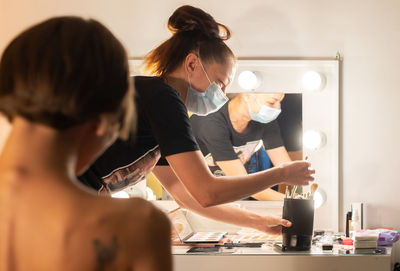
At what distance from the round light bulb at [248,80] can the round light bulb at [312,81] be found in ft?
0.70

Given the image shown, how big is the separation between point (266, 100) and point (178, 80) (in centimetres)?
89

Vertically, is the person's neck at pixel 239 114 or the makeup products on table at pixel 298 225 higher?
the person's neck at pixel 239 114

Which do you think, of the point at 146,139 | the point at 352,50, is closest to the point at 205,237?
the point at 146,139

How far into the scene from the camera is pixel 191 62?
1.39 meters

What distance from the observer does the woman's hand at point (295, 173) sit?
53.1 inches

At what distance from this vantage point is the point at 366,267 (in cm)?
156

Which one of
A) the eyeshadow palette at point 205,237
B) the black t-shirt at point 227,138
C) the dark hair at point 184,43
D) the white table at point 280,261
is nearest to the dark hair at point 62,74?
the dark hair at point 184,43

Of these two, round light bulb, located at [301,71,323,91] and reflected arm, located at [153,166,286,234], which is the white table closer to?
reflected arm, located at [153,166,286,234]

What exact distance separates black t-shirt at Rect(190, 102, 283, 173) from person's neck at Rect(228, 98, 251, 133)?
0.02 metres

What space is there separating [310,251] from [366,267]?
178 mm

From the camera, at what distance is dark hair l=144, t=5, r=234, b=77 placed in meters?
1.38

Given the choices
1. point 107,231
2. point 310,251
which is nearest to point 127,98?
point 107,231

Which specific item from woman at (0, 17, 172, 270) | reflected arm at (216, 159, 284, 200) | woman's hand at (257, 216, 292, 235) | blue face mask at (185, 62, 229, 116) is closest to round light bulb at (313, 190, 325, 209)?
reflected arm at (216, 159, 284, 200)

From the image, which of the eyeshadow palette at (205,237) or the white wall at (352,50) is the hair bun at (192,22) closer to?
the eyeshadow palette at (205,237)
